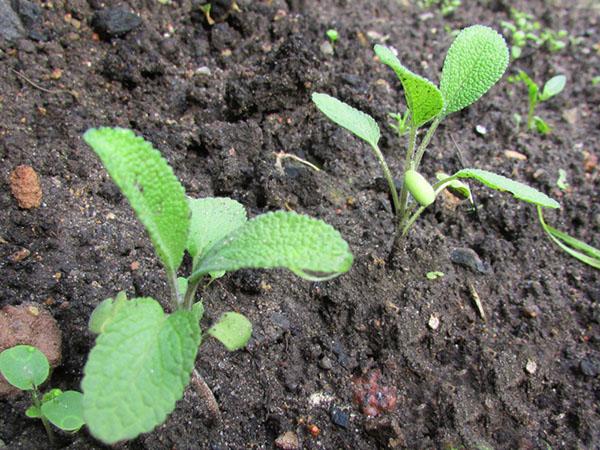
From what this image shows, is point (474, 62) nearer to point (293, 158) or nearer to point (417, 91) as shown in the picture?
point (417, 91)

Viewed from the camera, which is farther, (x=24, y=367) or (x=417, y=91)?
(x=417, y=91)

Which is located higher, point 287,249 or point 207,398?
point 287,249

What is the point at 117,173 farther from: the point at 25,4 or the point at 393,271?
the point at 25,4

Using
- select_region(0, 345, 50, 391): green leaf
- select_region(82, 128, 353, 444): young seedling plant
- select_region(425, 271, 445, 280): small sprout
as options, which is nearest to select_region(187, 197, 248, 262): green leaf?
select_region(82, 128, 353, 444): young seedling plant

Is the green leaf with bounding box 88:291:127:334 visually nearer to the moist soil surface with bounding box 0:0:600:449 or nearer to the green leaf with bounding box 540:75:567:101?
the moist soil surface with bounding box 0:0:600:449

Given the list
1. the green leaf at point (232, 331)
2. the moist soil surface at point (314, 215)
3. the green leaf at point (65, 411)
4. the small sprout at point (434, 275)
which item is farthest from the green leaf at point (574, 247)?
the green leaf at point (65, 411)

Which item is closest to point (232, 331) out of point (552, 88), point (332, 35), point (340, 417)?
point (340, 417)
